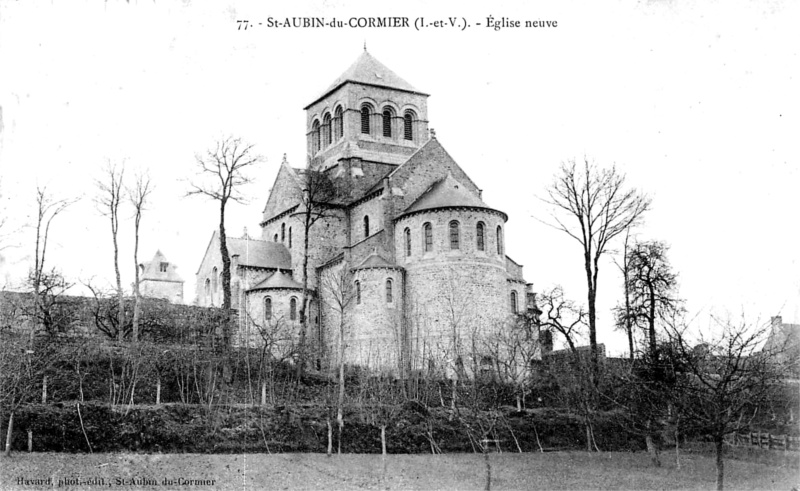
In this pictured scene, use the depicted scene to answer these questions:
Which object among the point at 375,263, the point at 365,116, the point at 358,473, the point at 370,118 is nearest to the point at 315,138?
the point at 365,116

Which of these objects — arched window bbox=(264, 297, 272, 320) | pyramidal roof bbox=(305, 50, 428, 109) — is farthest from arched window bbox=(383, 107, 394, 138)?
arched window bbox=(264, 297, 272, 320)

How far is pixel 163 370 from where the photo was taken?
33.6 metres

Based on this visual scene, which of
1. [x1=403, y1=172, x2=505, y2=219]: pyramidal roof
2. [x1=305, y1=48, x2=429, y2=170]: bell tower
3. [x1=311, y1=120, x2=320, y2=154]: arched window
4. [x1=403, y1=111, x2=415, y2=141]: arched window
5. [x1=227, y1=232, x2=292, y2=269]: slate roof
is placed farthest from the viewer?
[x1=311, y1=120, x2=320, y2=154]: arched window

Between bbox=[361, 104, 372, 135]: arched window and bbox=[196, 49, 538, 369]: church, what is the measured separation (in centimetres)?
8

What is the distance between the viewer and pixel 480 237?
44.6 metres

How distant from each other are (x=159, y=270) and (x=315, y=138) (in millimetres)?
32741

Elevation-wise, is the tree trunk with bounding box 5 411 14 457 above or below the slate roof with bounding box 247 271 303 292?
below

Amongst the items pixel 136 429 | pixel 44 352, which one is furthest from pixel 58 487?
pixel 44 352

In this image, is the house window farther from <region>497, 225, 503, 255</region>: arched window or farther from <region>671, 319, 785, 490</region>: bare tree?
<region>671, 319, 785, 490</region>: bare tree

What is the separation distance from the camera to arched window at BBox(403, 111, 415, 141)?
5556 cm

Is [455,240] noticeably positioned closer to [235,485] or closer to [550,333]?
[550,333]

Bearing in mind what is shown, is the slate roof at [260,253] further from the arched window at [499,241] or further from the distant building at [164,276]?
the distant building at [164,276]

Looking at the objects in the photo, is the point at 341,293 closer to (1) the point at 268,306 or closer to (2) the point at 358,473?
(1) the point at 268,306

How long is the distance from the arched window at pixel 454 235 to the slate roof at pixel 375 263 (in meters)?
3.28
